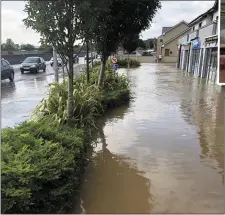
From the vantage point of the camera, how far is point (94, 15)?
5047 millimetres

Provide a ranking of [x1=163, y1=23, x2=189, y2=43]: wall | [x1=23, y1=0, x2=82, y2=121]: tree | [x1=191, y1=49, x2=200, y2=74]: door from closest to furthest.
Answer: [x1=23, y1=0, x2=82, y2=121]: tree → [x1=191, y1=49, x2=200, y2=74]: door → [x1=163, y1=23, x2=189, y2=43]: wall

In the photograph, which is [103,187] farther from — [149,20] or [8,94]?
[8,94]

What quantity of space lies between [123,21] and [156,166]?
566cm

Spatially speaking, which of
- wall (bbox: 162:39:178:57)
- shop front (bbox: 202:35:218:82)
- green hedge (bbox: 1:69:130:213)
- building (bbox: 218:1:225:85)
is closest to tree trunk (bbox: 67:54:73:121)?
green hedge (bbox: 1:69:130:213)

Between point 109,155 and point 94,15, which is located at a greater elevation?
point 94,15

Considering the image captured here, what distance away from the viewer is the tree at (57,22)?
4566mm

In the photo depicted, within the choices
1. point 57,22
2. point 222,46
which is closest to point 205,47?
point 57,22

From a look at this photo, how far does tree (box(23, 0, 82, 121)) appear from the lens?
457 centimetres

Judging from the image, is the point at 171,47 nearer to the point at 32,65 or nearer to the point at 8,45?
the point at 8,45

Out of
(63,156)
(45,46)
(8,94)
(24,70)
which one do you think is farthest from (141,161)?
(24,70)

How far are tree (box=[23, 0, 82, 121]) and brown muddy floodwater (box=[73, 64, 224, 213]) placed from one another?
2.09m

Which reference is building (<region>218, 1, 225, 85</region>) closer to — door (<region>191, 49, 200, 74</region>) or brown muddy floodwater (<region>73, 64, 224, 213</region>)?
brown muddy floodwater (<region>73, 64, 224, 213</region>)

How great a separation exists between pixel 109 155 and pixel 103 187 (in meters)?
1.25

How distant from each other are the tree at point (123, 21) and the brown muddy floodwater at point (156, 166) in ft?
7.86
